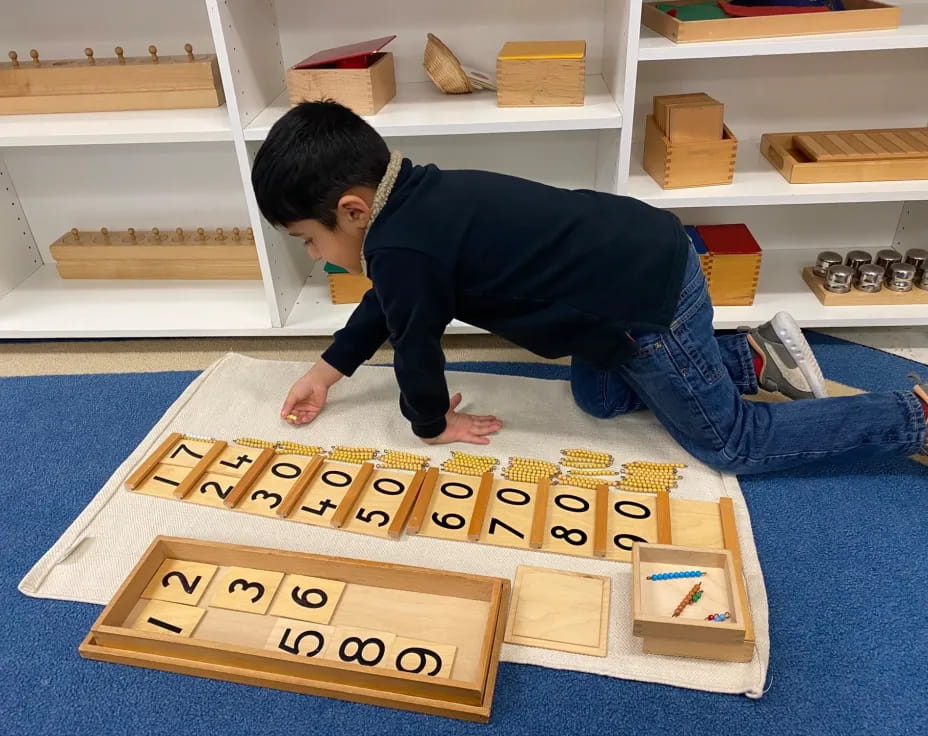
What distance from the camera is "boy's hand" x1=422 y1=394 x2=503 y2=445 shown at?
1372 mm

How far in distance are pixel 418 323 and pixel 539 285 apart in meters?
0.19

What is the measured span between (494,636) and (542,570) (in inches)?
6.6

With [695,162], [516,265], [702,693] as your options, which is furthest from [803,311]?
[702,693]

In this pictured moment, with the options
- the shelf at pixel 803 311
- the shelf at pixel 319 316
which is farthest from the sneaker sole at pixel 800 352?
the shelf at pixel 319 316

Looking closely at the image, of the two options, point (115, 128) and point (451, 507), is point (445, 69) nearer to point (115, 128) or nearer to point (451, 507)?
point (115, 128)

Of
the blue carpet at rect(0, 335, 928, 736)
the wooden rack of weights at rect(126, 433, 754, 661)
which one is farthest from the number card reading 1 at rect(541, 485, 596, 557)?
the blue carpet at rect(0, 335, 928, 736)

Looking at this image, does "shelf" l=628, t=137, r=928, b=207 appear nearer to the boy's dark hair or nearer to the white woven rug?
the white woven rug

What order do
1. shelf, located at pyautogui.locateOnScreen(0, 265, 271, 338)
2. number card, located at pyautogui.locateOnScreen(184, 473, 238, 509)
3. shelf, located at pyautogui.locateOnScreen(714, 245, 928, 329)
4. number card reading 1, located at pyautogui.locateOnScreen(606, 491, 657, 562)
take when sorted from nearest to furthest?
number card reading 1, located at pyautogui.locateOnScreen(606, 491, 657, 562) → number card, located at pyautogui.locateOnScreen(184, 473, 238, 509) → shelf, located at pyautogui.locateOnScreen(714, 245, 928, 329) → shelf, located at pyautogui.locateOnScreen(0, 265, 271, 338)

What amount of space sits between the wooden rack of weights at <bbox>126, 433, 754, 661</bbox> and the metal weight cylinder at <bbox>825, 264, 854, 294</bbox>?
698 mm

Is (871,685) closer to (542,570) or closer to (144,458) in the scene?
(542,570)

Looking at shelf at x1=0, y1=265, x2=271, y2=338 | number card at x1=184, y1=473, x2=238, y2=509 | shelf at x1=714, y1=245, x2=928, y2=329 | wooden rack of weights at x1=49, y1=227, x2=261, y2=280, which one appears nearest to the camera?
number card at x1=184, y1=473, x2=238, y2=509

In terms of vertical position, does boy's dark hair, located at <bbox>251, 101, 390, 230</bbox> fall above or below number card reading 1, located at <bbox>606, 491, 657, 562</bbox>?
above

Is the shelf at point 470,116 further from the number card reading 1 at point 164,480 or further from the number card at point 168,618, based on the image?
the number card at point 168,618

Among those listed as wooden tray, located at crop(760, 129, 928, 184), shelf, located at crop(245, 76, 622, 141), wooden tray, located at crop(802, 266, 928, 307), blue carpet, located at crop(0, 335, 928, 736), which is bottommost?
blue carpet, located at crop(0, 335, 928, 736)
